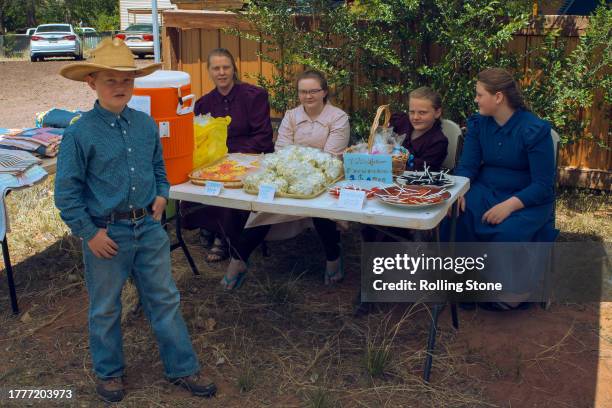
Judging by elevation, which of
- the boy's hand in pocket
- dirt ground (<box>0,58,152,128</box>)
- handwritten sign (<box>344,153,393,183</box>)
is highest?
handwritten sign (<box>344,153,393,183</box>)

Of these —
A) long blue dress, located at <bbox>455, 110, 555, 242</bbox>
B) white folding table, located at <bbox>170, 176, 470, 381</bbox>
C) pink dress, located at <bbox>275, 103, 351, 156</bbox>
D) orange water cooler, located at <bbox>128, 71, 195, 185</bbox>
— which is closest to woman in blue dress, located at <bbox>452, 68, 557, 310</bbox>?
long blue dress, located at <bbox>455, 110, 555, 242</bbox>

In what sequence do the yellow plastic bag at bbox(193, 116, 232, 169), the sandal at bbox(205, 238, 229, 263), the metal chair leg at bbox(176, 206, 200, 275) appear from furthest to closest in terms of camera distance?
1. the sandal at bbox(205, 238, 229, 263)
2. the metal chair leg at bbox(176, 206, 200, 275)
3. the yellow plastic bag at bbox(193, 116, 232, 169)

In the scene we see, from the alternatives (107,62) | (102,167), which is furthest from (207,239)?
(107,62)

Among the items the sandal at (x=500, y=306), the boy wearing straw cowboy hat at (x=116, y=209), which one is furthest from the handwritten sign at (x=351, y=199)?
the sandal at (x=500, y=306)

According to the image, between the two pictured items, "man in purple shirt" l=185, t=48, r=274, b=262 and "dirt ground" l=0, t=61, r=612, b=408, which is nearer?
"dirt ground" l=0, t=61, r=612, b=408

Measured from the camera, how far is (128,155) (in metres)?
2.91

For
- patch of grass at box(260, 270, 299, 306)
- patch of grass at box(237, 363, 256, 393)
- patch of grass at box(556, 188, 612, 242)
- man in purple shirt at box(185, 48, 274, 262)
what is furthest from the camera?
patch of grass at box(556, 188, 612, 242)

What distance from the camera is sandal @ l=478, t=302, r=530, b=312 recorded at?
4.00 meters

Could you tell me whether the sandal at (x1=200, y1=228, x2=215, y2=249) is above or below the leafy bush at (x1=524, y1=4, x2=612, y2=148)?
below

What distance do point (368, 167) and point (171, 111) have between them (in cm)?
104

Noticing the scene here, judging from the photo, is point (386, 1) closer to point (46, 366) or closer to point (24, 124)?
point (46, 366)

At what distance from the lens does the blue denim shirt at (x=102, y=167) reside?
279 cm

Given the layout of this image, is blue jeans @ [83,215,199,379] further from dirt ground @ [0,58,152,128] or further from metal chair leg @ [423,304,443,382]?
dirt ground @ [0,58,152,128]

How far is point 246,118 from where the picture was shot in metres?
4.86
